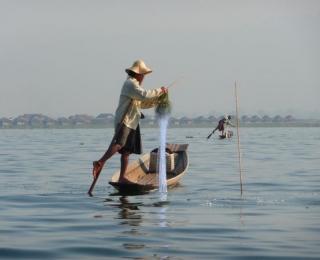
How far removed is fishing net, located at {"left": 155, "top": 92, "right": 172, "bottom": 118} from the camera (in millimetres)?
13148

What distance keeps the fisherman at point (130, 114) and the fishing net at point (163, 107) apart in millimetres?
81

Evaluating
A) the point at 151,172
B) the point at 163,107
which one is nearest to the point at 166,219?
the point at 163,107

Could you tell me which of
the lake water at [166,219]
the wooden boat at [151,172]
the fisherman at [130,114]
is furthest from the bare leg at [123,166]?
the lake water at [166,219]

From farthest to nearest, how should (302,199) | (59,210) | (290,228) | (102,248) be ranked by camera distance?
(302,199) < (59,210) < (290,228) < (102,248)

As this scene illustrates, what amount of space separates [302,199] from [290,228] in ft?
10.3

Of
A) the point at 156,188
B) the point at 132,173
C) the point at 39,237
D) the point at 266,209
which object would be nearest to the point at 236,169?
the point at 132,173

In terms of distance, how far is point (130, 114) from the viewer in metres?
13.1

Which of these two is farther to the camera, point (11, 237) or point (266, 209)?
point (266, 209)

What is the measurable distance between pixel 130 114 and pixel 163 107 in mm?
568

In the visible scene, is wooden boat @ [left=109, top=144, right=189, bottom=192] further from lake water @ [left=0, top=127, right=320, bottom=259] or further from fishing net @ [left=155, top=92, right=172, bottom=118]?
fishing net @ [left=155, top=92, right=172, bottom=118]

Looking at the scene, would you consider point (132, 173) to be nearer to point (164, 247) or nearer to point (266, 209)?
point (266, 209)

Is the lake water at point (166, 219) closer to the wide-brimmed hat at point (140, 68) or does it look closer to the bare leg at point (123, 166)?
the bare leg at point (123, 166)

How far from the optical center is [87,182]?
1530 cm

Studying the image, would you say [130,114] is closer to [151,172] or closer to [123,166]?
[123,166]
